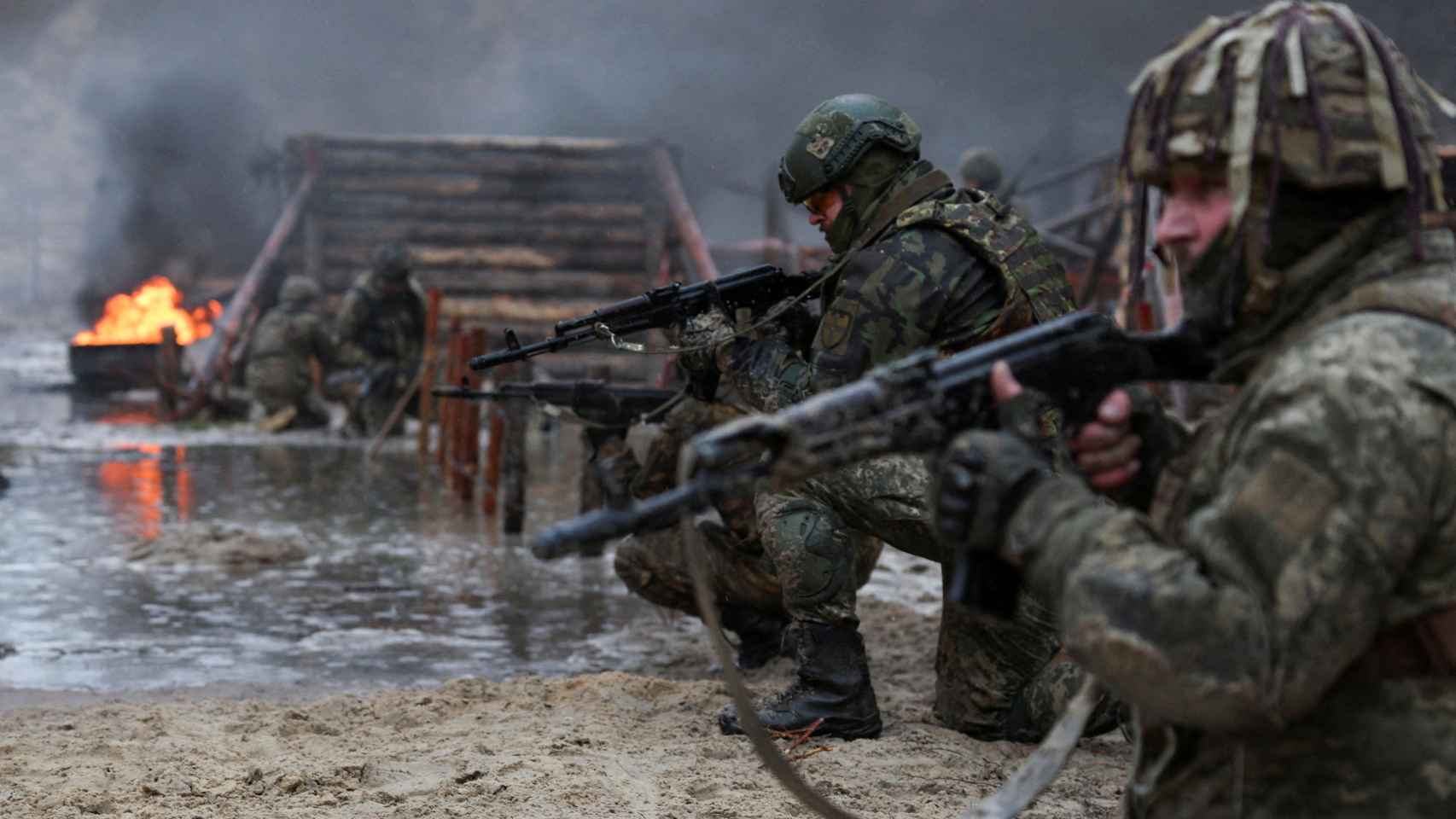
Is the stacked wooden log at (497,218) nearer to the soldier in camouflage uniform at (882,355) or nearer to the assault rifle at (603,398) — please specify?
the assault rifle at (603,398)

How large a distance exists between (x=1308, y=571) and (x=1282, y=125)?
2.15ft

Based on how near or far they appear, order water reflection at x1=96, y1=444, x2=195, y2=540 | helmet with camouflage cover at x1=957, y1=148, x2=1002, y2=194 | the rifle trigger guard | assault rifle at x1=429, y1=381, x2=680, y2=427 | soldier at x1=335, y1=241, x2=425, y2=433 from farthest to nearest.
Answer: soldier at x1=335, y1=241, x2=425, y2=433 < helmet with camouflage cover at x1=957, y1=148, x2=1002, y2=194 < water reflection at x1=96, y1=444, x2=195, y2=540 < assault rifle at x1=429, y1=381, x2=680, y2=427 < the rifle trigger guard

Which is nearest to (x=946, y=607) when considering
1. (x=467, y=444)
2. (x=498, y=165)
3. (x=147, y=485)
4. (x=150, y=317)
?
(x=467, y=444)

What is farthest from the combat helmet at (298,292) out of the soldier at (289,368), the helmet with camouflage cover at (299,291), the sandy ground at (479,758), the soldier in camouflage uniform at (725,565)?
the sandy ground at (479,758)

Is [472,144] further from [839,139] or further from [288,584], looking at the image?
[839,139]

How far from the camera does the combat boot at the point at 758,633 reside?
19.9 feet

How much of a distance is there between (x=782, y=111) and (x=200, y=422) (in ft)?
50.6

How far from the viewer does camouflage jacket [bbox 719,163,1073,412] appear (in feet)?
15.5

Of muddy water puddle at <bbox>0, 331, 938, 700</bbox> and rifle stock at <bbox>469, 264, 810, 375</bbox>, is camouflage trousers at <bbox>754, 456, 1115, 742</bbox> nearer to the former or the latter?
rifle stock at <bbox>469, 264, 810, 375</bbox>

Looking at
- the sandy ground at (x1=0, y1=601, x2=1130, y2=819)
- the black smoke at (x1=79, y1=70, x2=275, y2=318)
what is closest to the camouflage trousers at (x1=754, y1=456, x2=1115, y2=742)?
the sandy ground at (x1=0, y1=601, x2=1130, y2=819)

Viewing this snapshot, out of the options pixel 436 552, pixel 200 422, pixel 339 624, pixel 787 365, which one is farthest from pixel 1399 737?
pixel 200 422

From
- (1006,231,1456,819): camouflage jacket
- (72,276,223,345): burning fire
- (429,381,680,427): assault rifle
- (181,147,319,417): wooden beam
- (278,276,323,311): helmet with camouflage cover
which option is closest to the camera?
(1006,231,1456,819): camouflage jacket

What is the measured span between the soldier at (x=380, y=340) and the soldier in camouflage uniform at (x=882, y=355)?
36.8ft

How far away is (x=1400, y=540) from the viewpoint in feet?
6.49
